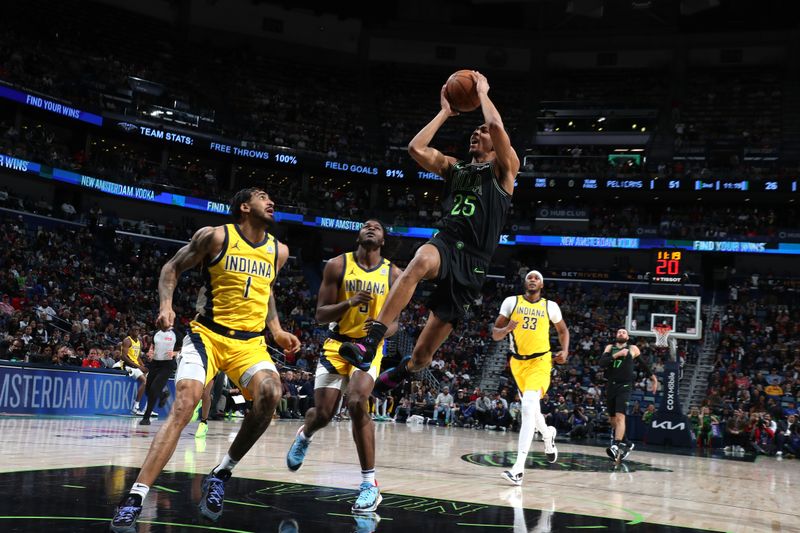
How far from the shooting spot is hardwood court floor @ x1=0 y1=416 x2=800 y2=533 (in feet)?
Answer: 17.3

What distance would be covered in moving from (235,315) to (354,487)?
2512 mm

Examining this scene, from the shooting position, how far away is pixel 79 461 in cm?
780

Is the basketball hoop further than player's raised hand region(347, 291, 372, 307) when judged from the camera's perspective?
Yes

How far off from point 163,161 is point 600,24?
2486 centimetres

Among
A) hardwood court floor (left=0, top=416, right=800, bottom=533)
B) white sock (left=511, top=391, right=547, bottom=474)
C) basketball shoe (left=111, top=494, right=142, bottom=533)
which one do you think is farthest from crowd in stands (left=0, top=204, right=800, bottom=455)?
basketball shoe (left=111, top=494, right=142, bottom=533)

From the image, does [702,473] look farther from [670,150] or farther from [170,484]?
[670,150]

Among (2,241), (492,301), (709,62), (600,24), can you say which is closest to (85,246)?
(2,241)

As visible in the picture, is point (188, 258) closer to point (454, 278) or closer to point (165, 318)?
point (165, 318)

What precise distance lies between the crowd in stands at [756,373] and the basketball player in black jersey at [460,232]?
1656 cm

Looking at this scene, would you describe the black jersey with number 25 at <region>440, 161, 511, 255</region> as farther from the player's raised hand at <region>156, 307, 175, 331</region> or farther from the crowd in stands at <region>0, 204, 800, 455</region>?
the crowd in stands at <region>0, 204, 800, 455</region>

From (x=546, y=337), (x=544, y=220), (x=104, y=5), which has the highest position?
(x=104, y=5)

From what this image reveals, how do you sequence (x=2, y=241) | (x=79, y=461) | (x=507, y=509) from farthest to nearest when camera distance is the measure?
(x=2, y=241)
(x=79, y=461)
(x=507, y=509)

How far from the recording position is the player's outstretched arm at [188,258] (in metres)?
5.26

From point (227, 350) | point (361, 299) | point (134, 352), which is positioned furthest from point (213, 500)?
point (134, 352)
